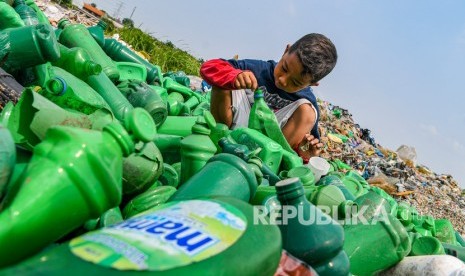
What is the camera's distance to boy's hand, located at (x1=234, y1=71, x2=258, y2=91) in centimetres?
253

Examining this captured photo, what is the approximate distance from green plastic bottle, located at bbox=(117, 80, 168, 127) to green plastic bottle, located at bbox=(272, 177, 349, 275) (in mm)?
1230

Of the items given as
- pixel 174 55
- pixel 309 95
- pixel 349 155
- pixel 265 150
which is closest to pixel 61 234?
pixel 265 150

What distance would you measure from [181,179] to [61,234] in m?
0.89

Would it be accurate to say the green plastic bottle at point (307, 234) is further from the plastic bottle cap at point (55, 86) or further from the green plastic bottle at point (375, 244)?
the plastic bottle cap at point (55, 86)

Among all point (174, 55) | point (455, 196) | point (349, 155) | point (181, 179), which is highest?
point (181, 179)

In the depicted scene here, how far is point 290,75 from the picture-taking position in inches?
114

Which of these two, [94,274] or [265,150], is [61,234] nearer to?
[94,274]

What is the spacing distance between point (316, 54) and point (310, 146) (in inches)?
22.0

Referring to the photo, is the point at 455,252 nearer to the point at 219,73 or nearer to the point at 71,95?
the point at 219,73

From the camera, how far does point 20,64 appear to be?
6.32 feet

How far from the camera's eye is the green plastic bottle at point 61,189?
31.1 inches

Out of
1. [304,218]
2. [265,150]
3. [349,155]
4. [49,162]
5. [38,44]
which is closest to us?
[49,162]

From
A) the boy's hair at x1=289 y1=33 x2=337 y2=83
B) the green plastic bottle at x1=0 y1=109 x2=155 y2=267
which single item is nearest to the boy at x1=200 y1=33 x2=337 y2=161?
the boy's hair at x1=289 y1=33 x2=337 y2=83

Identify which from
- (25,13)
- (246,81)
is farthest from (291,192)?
(25,13)
